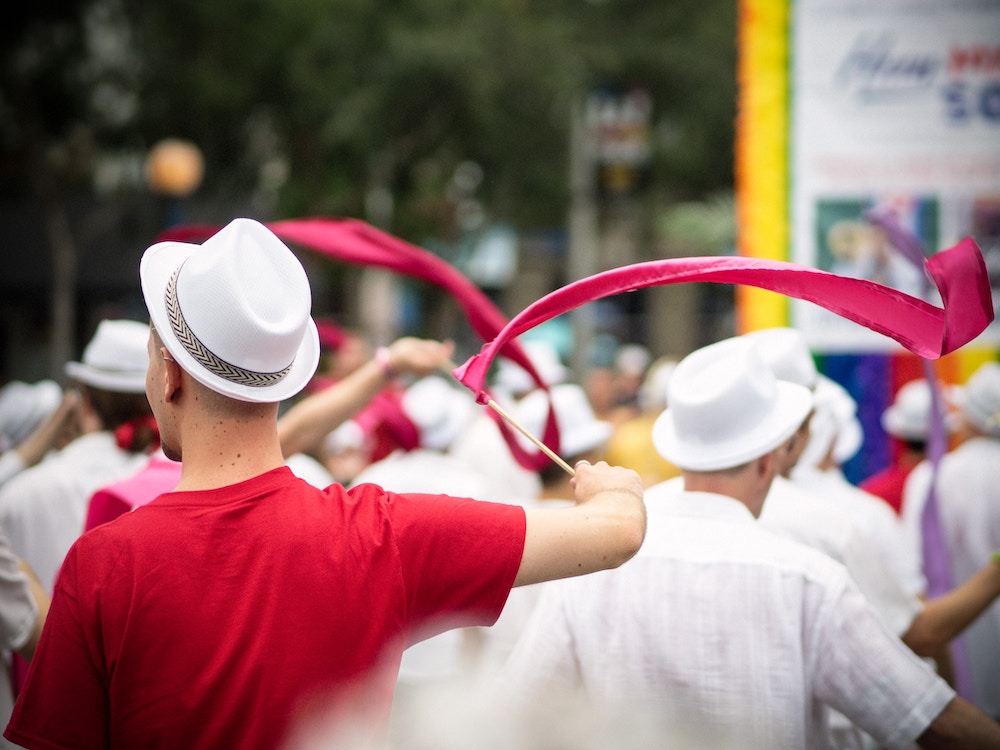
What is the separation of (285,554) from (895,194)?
558 cm

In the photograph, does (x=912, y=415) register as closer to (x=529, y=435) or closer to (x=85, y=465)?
(x=85, y=465)

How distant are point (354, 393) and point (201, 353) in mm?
1518

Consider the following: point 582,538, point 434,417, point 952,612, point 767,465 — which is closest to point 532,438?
point 582,538

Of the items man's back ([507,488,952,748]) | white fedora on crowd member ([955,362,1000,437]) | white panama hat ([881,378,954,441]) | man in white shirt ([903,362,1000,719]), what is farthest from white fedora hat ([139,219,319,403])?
white panama hat ([881,378,954,441])

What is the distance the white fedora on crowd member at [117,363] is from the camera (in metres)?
3.67

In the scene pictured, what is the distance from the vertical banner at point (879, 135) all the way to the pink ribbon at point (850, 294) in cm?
429

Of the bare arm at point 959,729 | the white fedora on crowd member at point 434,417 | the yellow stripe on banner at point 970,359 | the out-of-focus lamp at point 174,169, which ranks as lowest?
the out-of-focus lamp at point 174,169

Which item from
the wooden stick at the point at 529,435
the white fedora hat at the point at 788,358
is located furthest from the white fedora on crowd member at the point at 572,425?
the wooden stick at the point at 529,435

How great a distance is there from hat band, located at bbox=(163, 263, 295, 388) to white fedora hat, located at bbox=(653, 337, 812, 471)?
1319 millimetres

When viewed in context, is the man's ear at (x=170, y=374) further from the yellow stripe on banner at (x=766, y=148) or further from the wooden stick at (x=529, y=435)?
the yellow stripe on banner at (x=766, y=148)

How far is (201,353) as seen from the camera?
1.91 metres

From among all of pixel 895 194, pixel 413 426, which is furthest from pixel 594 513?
pixel 895 194

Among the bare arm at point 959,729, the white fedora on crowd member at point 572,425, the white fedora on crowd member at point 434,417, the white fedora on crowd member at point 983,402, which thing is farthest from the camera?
the white fedora on crowd member at point 434,417

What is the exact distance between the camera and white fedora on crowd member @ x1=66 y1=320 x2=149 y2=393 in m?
3.67
